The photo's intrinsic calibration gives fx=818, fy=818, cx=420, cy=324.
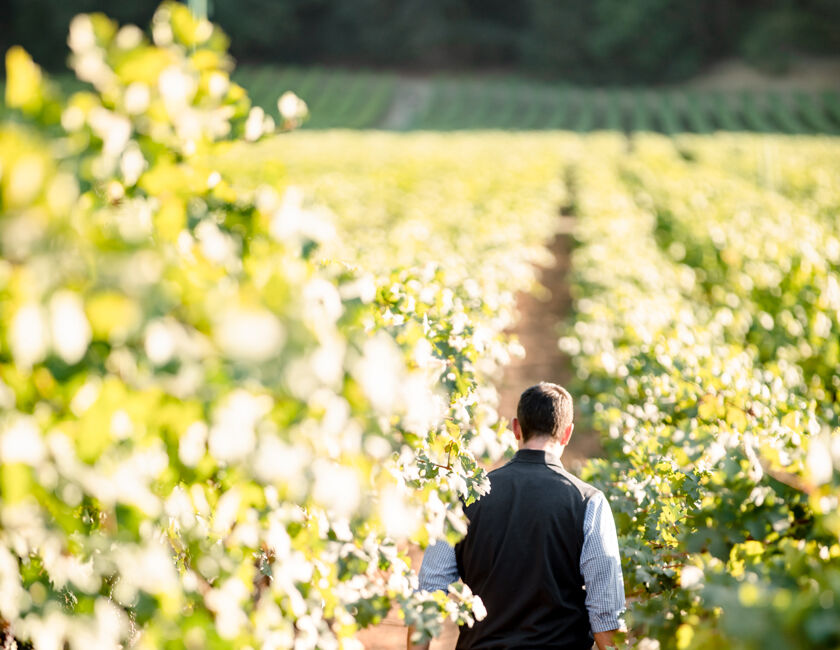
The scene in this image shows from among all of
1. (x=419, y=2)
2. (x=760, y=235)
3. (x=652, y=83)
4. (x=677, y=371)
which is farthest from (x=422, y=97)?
(x=677, y=371)

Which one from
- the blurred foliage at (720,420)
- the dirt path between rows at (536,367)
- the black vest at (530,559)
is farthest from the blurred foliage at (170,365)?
the dirt path between rows at (536,367)

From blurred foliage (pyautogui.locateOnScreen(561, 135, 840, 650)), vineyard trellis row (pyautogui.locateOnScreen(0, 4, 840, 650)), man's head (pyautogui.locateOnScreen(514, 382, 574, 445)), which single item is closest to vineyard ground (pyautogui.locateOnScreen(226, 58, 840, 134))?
blurred foliage (pyautogui.locateOnScreen(561, 135, 840, 650))

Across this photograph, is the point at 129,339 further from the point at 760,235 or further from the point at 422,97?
the point at 422,97

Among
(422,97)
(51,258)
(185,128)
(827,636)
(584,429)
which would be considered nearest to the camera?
(51,258)

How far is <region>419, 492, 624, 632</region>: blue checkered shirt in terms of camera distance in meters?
2.54

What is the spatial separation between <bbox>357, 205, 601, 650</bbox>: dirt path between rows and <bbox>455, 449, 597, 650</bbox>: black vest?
35 centimetres

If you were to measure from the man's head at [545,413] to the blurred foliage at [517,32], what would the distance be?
5647cm

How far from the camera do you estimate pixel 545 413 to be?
2.71 metres

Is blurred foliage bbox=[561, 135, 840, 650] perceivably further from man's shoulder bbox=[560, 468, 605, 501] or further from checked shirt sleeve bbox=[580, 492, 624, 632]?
man's shoulder bbox=[560, 468, 605, 501]

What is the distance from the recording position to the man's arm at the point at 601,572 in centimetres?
254

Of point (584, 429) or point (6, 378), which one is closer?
point (6, 378)

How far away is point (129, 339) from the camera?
118cm

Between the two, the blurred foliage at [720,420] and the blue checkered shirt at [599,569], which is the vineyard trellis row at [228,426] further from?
the blue checkered shirt at [599,569]

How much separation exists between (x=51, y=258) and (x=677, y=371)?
304cm
